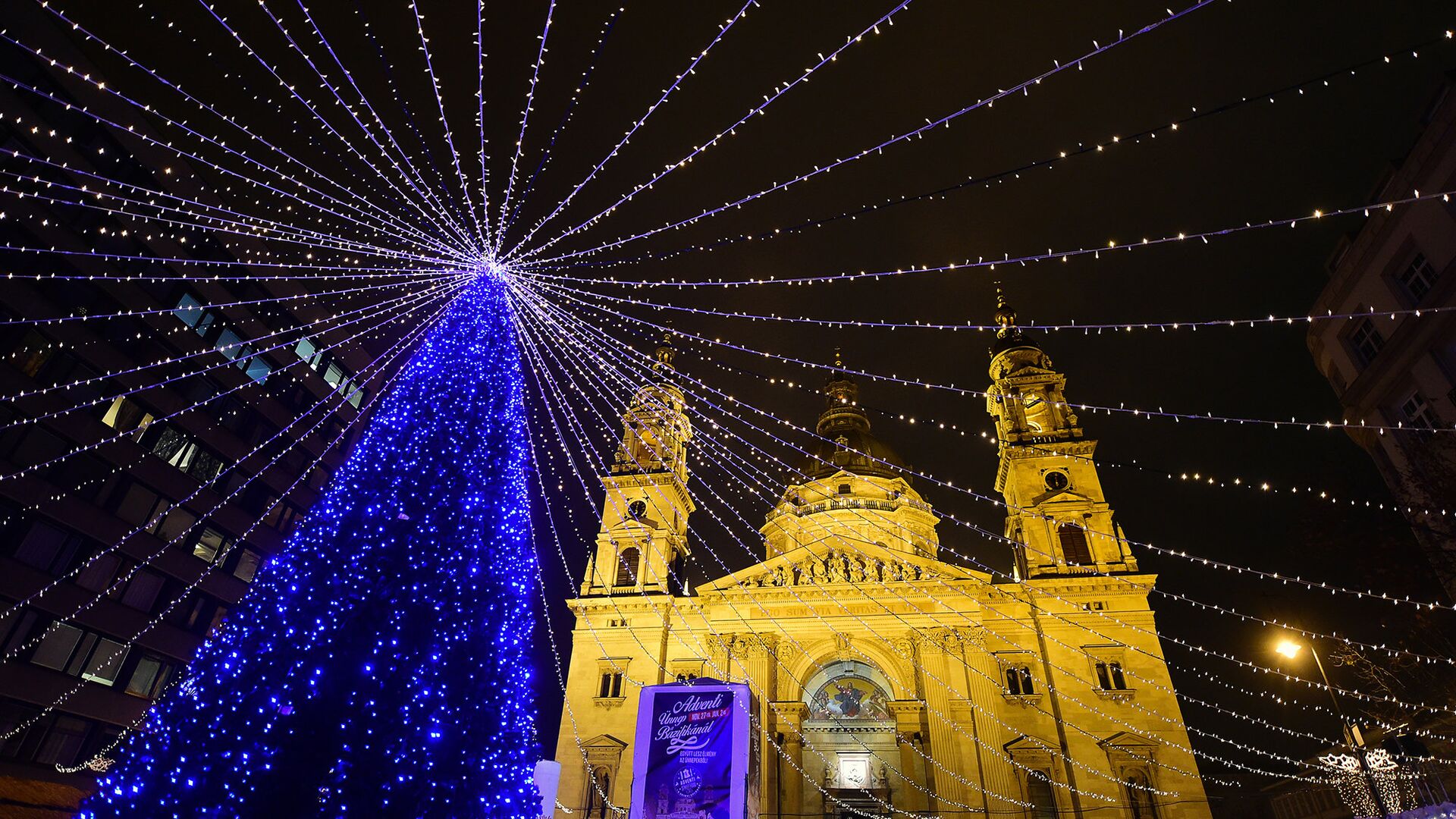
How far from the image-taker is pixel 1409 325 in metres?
17.6

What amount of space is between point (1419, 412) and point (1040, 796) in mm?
16353

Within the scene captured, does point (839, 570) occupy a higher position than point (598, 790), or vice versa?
point (839, 570)

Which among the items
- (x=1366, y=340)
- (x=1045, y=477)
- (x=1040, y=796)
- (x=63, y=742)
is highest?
(x=1045, y=477)

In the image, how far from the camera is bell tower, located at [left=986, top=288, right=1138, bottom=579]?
2988cm

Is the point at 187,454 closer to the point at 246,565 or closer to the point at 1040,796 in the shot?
the point at 246,565

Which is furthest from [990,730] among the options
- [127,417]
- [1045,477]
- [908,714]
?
[127,417]

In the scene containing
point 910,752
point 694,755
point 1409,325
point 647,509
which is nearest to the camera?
point 694,755

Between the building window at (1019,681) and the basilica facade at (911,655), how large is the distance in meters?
0.10

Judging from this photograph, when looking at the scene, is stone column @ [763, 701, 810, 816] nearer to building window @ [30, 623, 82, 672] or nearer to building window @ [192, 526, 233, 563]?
building window @ [192, 526, 233, 563]

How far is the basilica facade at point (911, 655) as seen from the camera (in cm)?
2536

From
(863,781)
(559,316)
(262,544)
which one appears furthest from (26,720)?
(863,781)

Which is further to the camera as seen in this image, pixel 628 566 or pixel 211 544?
pixel 628 566

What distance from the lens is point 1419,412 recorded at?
17844mm

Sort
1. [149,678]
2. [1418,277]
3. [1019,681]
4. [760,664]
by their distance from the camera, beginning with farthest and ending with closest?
[760,664], [1019,681], [149,678], [1418,277]
